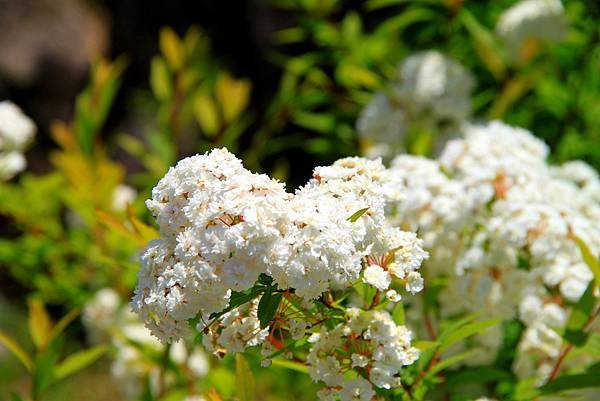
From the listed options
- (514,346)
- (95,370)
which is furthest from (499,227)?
(95,370)

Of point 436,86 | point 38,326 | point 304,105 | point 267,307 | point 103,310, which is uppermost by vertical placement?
point 304,105

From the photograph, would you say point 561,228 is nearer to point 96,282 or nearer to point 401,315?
point 401,315

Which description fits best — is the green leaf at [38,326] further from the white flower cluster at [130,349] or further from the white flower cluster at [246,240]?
the white flower cluster at [246,240]

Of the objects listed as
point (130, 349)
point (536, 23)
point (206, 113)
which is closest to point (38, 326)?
point (130, 349)

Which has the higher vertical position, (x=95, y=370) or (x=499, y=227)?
(x=95, y=370)

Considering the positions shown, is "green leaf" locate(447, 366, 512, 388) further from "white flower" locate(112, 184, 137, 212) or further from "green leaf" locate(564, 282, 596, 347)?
"white flower" locate(112, 184, 137, 212)

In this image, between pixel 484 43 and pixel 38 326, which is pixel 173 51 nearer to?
pixel 484 43
